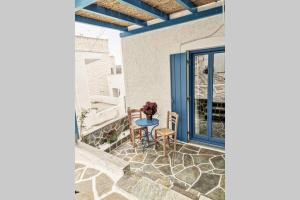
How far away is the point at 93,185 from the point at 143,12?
10.2 ft

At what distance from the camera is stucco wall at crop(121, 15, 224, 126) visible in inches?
124

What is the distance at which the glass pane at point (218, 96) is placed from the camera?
3.38 m

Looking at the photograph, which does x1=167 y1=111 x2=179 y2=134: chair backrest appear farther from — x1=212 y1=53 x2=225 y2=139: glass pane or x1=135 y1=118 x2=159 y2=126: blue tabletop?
x1=212 y1=53 x2=225 y2=139: glass pane

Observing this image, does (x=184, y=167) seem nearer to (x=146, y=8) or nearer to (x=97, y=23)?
(x=146, y=8)

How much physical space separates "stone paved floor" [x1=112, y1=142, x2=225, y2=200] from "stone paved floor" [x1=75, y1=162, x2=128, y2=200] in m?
0.53

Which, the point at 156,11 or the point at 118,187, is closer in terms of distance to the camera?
the point at 118,187

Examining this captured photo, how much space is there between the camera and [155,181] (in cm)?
218

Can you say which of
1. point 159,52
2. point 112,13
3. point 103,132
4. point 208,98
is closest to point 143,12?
point 112,13

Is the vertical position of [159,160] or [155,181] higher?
[155,181]

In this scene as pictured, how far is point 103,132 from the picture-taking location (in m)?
4.01

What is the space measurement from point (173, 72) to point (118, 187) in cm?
253

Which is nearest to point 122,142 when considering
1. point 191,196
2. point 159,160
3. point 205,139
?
point 159,160

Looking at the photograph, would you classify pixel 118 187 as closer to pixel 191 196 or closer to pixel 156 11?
pixel 191 196

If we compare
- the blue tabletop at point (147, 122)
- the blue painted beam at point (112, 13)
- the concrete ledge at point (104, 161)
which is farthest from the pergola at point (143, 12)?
the concrete ledge at point (104, 161)
